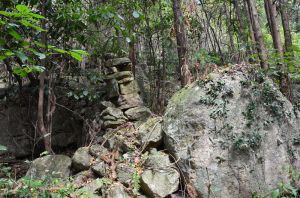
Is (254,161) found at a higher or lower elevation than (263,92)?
lower

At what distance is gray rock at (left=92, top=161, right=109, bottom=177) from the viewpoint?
431 cm

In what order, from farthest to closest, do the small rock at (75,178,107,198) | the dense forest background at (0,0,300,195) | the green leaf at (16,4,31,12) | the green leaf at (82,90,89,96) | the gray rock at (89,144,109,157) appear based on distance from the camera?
the green leaf at (82,90,89,96), the dense forest background at (0,0,300,195), the gray rock at (89,144,109,157), the small rock at (75,178,107,198), the green leaf at (16,4,31,12)

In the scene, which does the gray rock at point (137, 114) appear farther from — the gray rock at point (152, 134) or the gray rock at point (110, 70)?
the gray rock at point (110, 70)

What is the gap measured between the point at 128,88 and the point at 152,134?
1958 mm

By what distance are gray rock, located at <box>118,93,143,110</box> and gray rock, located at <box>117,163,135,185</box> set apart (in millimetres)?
1932

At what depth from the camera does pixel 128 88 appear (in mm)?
6398

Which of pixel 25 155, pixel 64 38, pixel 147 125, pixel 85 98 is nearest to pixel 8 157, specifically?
pixel 25 155

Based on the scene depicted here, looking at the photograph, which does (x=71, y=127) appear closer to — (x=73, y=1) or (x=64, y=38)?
Answer: (x=64, y=38)

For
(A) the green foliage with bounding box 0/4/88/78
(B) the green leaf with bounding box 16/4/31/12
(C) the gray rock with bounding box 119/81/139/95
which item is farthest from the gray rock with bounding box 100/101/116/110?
(B) the green leaf with bounding box 16/4/31/12

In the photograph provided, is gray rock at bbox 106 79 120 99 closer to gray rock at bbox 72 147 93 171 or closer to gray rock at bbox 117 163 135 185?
gray rock at bbox 72 147 93 171

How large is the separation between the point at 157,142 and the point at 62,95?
312cm

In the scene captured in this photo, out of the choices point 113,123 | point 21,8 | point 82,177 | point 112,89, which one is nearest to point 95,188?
point 82,177

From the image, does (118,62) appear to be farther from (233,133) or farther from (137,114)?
(233,133)

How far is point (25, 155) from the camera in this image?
6664 mm
